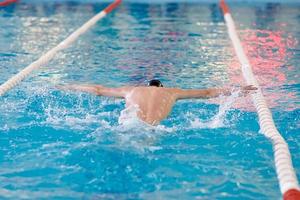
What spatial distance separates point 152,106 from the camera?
157 inches

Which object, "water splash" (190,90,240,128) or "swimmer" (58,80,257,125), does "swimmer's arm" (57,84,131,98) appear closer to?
"swimmer" (58,80,257,125)

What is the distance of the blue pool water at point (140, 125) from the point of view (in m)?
3.06

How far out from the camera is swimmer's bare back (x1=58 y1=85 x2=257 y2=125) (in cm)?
396

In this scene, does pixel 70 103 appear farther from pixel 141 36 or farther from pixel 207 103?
pixel 141 36

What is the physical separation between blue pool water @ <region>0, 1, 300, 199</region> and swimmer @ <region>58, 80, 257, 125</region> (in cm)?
16

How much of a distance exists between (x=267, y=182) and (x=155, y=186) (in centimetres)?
69

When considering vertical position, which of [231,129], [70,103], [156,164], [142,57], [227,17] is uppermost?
[227,17]

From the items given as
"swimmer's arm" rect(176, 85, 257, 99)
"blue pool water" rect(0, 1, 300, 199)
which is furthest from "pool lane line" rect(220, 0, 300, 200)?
"swimmer's arm" rect(176, 85, 257, 99)

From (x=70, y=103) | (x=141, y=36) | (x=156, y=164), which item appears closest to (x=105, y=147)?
(x=156, y=164)

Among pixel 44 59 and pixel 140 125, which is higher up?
pixel 44 59

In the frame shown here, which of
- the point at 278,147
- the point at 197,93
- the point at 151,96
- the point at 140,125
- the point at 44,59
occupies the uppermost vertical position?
the point at 44,59

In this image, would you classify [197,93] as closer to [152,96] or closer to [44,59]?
[152,96]

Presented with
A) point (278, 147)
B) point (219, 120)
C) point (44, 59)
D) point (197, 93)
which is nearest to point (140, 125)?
point (197, 93)

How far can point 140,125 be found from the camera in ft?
12.3
